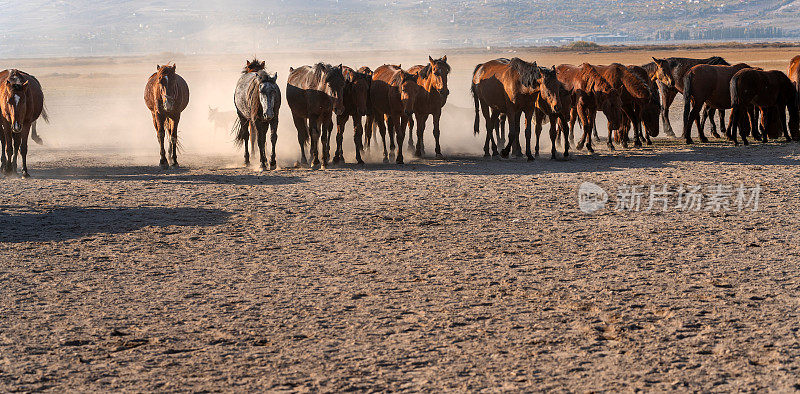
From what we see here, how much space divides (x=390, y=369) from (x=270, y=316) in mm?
1547

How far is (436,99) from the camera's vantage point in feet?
56.3

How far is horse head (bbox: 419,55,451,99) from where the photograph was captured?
16.5m

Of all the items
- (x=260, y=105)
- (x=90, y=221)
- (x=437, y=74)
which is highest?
(x=437, y=74)

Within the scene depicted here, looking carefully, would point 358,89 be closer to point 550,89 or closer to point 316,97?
point 316,97

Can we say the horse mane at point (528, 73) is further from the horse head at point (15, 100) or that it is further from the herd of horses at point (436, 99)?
the horse head at point (15, 100)

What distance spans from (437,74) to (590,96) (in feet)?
10.6

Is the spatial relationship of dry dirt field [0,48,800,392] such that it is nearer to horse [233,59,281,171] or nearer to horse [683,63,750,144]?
horse [233,59,281,171]

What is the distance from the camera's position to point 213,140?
22.7 meters

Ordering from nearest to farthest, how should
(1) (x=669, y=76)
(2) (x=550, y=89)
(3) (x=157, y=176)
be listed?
(3) (x=157, y=176), (2) (x=550, y=89), (1) (x=669, y=76)

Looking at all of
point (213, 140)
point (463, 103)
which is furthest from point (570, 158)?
point (463, 103)

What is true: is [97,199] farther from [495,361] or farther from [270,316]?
[495,361]

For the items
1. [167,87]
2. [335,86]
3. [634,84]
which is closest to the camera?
[335,86]

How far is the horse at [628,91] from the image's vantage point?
18484mm

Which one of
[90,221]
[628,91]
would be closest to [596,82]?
[628,91]
